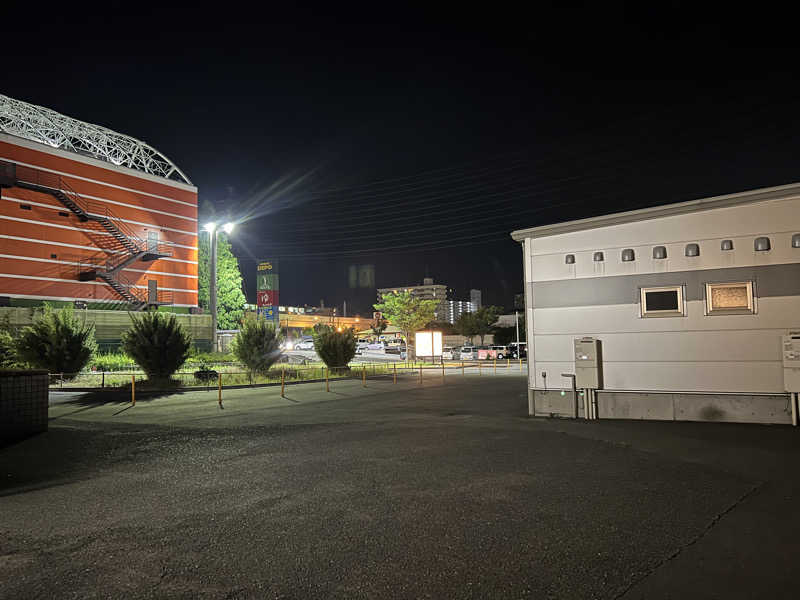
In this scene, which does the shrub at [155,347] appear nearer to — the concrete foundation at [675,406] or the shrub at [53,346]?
the shrub at [53,346]

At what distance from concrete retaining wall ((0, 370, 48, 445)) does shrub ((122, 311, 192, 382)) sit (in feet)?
37.3

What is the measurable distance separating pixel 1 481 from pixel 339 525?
223 inches

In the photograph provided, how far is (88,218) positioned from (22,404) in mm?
35325

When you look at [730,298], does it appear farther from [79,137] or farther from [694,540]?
[79,137]

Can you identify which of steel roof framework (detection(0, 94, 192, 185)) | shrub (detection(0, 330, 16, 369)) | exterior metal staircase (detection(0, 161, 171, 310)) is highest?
steel roof framework (detection(0, 94, 192, 185))

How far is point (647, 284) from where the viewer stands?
12.2m

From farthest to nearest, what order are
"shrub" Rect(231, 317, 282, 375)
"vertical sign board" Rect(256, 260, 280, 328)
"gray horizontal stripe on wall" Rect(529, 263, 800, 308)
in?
"vertical sign board" Rect(256, 260, 280, 328), "shrub" Rect(231, 317, 282, 375), "gray horizontal stripe on wall" Rect(529, 263, 800, 308)

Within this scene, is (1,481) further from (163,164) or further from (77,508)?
(163,164)

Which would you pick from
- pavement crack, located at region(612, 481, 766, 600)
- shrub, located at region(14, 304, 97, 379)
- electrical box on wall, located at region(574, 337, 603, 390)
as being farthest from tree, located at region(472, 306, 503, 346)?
pavement crack, located at region(612, 481, 766, 600)

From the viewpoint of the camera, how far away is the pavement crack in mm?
4090

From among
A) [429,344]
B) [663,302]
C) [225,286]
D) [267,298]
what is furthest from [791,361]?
[225,286]

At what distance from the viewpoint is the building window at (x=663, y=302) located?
11.9 m

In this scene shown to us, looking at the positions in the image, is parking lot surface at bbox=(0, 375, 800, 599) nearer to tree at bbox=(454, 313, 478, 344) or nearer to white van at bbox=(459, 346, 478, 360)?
white van at bbox=(459, 346, 478, 360)

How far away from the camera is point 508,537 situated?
5.10 meters
